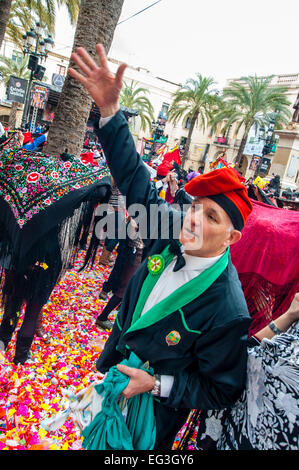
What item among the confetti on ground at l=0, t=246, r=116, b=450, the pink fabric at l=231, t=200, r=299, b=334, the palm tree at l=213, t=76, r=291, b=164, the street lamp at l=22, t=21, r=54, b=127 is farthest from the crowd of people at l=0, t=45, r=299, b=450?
the palm tree at l=213, t=76, r=291, b=164

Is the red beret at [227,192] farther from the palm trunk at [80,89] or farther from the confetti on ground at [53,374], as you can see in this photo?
the palm trunk at [80,89]

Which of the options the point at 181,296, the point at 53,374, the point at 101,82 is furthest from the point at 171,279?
the point at 53,374

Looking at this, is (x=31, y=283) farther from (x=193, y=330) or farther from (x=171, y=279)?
(x=193, y=330)

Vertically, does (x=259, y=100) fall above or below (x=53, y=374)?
above

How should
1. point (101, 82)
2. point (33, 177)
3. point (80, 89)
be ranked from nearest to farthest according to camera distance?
point (101, 82), point (33, 177), point (80, 89)

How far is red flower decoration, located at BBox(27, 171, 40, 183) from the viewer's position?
2.34 m

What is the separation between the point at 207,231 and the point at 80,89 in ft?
8.74

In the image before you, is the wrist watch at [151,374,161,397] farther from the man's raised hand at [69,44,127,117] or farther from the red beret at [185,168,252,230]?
the man's raised hand at [69,44,127,117]

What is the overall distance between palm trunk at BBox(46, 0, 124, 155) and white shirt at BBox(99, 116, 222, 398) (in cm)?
222

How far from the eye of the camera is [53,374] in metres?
2.79

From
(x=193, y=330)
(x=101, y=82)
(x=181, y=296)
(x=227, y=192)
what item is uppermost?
(x=101, y=82)

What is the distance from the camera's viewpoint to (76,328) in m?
3.60

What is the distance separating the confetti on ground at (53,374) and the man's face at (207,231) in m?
1.83
